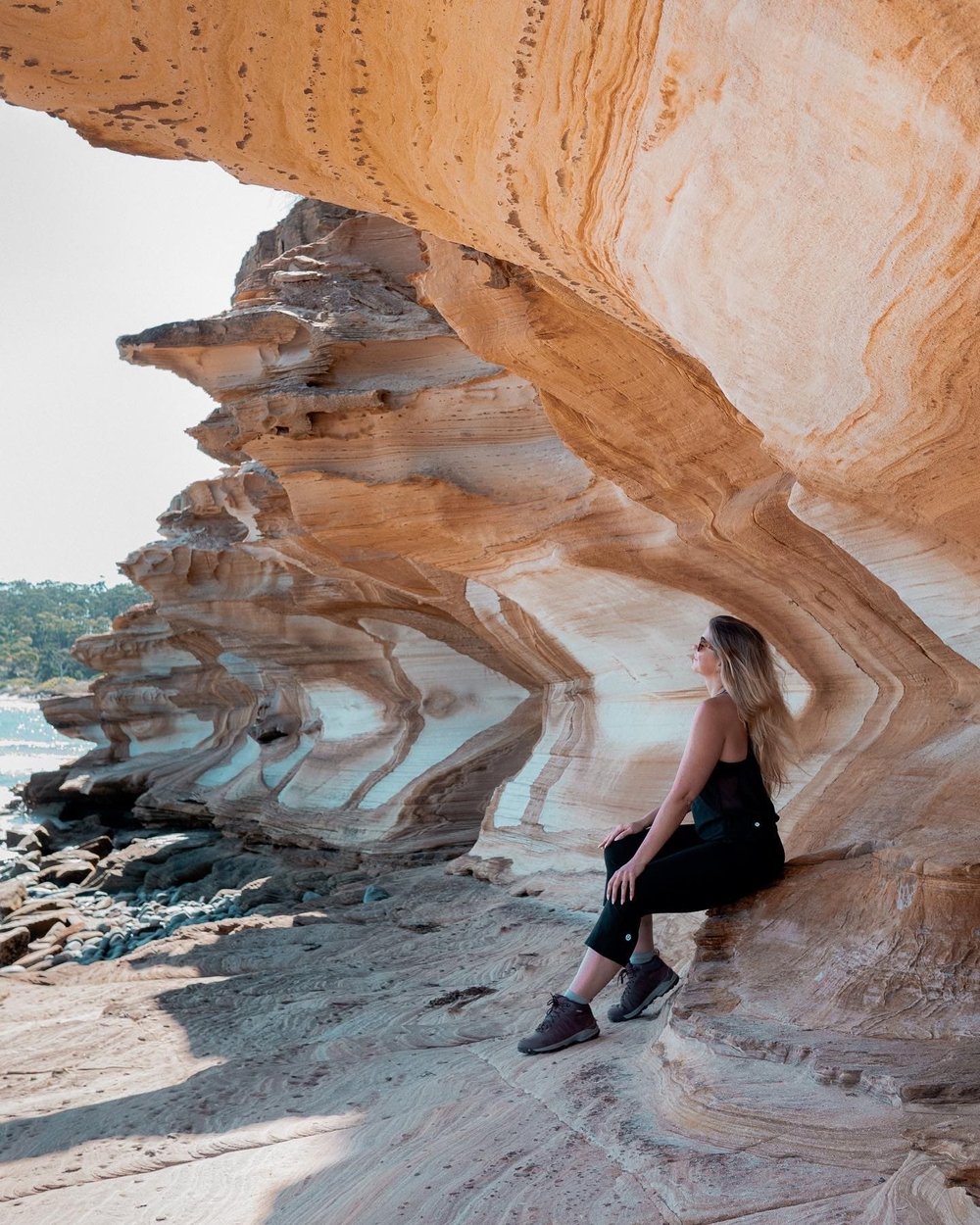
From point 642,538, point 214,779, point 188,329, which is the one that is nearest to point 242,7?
point 642,538

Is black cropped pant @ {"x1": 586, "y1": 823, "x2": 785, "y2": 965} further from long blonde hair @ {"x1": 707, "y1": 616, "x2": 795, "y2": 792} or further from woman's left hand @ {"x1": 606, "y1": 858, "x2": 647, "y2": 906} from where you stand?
long blonde hair @ {"x1": 707, "y1": 616, "x2": 795, "y2": 792}

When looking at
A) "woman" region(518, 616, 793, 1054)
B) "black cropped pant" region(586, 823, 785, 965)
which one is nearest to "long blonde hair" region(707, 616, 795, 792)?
"woman" region(518, 616, 793, 1054)

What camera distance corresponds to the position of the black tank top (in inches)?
125

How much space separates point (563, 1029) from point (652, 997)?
1.15 feet

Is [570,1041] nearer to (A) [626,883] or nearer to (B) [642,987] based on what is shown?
(B) [642,987]

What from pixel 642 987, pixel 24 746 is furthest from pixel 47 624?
pixel 642 987

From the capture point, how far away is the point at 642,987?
3348 millimetres

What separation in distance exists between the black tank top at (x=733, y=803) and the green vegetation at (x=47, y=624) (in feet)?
153

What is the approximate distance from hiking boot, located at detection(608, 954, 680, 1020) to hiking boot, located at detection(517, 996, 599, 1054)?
19 cm

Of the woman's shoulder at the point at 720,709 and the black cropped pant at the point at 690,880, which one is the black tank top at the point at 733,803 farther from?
the woman's shoulder at the point at 720,709

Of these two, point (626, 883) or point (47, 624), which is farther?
point (47, 624)

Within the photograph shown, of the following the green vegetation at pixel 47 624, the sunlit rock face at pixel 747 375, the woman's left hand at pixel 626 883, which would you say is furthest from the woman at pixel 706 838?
the green vegetation at pixel 47 624

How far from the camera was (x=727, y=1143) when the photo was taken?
228 cm

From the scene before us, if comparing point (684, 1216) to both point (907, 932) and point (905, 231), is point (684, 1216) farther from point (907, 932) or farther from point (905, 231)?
point (905, 231)
